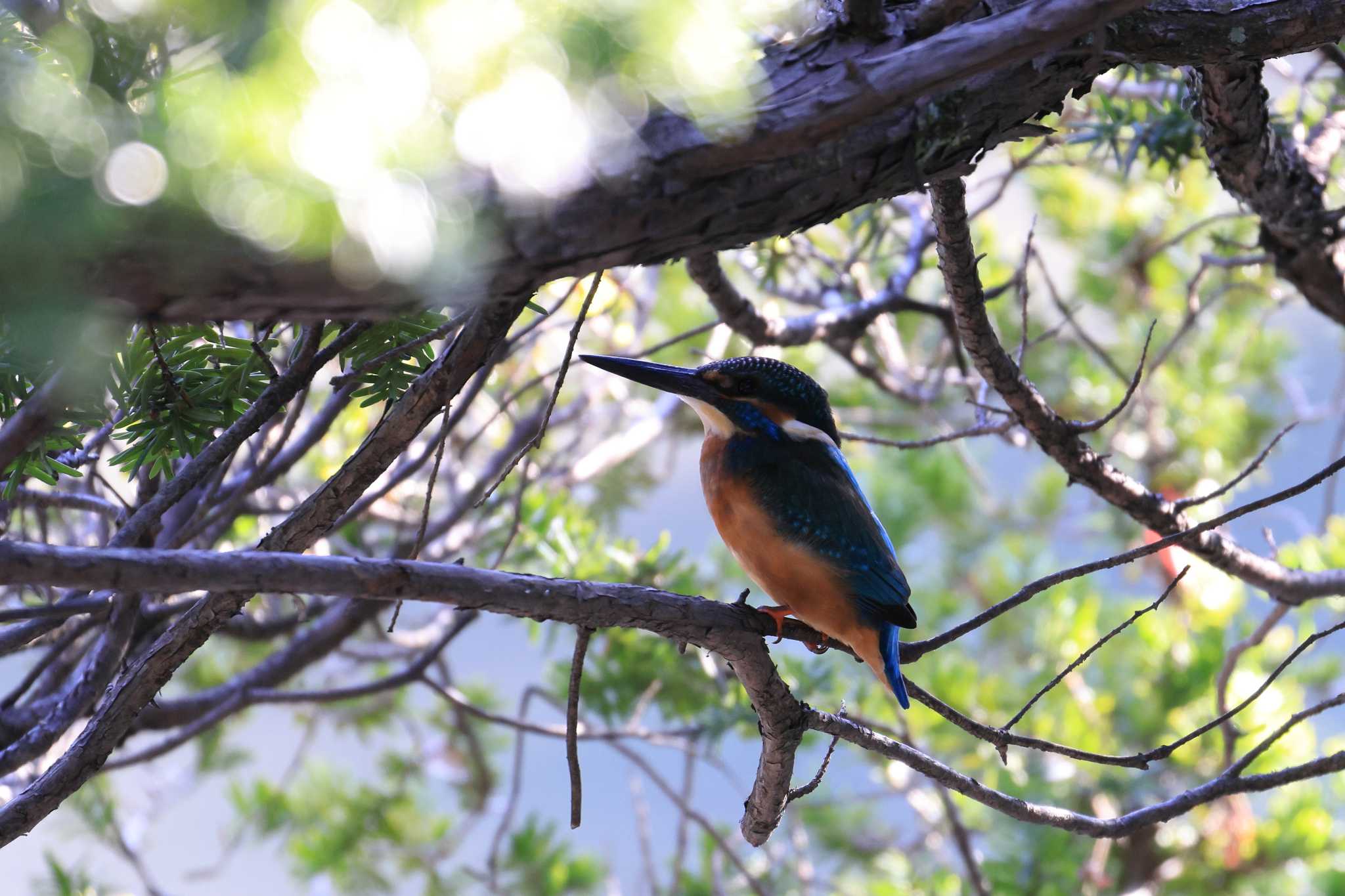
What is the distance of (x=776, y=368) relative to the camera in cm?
146

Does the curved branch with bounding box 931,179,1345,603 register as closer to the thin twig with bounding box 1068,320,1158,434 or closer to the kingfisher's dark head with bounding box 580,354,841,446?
the thin twig with bounding box 1068,320,1158,434

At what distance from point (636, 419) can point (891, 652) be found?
5.94 feet

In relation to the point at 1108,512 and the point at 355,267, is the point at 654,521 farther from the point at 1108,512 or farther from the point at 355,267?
the point at 355,267

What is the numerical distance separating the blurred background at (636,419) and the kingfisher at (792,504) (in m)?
0.11

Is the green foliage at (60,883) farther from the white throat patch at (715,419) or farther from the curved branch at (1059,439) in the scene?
the curved branch at (1059,439)

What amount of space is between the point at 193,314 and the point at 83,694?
71 cm

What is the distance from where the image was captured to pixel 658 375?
4.50ft

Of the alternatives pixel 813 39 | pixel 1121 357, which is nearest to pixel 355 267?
pixel 813 39

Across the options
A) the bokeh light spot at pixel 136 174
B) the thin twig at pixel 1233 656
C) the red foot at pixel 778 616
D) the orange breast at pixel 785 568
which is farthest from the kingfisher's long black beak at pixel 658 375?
the thin twig at pixel 1233 656

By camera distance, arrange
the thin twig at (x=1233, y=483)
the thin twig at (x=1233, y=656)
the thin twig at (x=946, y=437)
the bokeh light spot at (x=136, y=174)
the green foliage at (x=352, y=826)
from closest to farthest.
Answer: the bokeh light spot at (x=136, y=174) → the thin twig at (x=1233, y=483) → the thin twig at (x=946, y=437) → the thin twig at (x=1233, y=656) → the green foliage at (x=352, y=826)

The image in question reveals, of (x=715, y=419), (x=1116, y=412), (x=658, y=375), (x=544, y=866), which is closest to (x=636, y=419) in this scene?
(x=544, y=866)

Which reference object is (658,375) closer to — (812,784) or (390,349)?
(390,349)

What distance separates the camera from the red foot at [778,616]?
1189mm

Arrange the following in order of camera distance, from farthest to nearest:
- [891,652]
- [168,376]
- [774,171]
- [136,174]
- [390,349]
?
1. [891,652]
2. [390,349]
3. [168,376]
4. [774,171]
5. [136,174]
